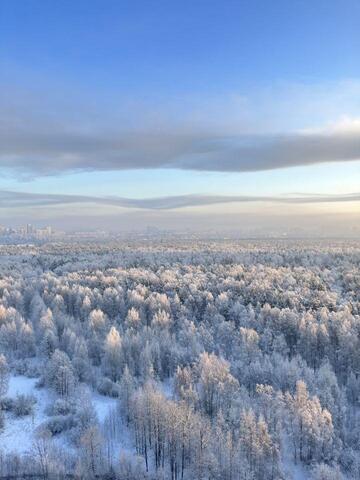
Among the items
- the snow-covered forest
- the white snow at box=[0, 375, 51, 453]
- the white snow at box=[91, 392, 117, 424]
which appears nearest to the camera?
the snow-covered forest

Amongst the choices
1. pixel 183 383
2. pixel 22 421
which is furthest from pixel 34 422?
pixel 183 383

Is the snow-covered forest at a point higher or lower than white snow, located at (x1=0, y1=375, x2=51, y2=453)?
higher

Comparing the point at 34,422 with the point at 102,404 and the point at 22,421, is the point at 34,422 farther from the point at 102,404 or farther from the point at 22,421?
the point at 102,404

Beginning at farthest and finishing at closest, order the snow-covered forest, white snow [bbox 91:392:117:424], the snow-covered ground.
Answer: white snow [bbox 91:392:117:424], the snow-covered ground, the snow-covered forest

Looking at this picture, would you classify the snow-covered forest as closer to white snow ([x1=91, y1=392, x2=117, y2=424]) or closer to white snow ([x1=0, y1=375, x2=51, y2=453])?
white snow ([x1=0, y1=375, x2=51, y2=453])

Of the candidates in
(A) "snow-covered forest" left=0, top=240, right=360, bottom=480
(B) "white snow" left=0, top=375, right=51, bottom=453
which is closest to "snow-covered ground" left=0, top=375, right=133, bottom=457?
(B) "white snow" left=0, top=375, right=51, bottom=453

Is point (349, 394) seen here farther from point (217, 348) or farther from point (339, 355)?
point (217, 348)

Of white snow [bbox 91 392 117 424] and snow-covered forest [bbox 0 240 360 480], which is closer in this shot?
snow-covered forest [bbox 0 240 360 480]

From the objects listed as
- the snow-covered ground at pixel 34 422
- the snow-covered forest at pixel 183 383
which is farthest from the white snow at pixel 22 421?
the snow-covered forest at pixel 183 383

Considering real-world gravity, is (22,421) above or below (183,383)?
below
